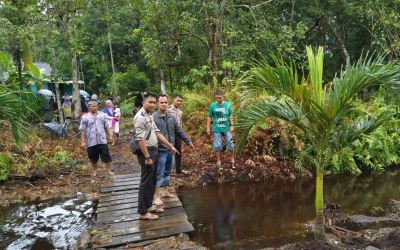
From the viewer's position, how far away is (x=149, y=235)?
545 cm

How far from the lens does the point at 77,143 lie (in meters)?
12.8

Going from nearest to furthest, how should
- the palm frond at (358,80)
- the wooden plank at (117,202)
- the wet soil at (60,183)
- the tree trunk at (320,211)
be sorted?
1. the palm frond at (358,80)
2. the tree trunk at (320,211)
3. the wooden plank at (117,202)
4. the wet soil at (60,183)

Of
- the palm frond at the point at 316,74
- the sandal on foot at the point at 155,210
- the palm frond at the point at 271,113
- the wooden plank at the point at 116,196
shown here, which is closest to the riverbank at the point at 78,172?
the wooden plank at the point at 116,196

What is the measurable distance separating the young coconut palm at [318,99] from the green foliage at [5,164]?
6.49 meters

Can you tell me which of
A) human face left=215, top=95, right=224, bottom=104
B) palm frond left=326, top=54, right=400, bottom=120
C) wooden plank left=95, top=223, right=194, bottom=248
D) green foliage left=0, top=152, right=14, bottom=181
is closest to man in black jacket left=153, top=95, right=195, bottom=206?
wooden plank left=95, top=223, right=194, bottom=248

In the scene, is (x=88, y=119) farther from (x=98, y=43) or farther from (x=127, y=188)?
(x=98, y=43)

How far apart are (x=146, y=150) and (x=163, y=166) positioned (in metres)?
1.09

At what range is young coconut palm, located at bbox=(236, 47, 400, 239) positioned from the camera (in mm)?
4930

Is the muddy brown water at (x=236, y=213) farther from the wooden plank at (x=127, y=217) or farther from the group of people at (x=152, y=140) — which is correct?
the group of people at (x=152, y=140)

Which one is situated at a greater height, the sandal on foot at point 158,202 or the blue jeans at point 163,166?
the blue jeans at point 163,166

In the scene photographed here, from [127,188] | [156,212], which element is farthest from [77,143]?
[156,212]

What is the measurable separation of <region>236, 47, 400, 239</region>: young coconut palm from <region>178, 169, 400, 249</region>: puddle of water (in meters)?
1.06

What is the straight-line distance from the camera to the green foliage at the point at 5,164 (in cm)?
912

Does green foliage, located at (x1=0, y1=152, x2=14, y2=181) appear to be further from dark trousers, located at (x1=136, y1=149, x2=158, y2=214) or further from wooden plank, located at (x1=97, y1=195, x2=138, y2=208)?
dark trousers, located at (x1=136, y1=149, x2=158, y2=214)
